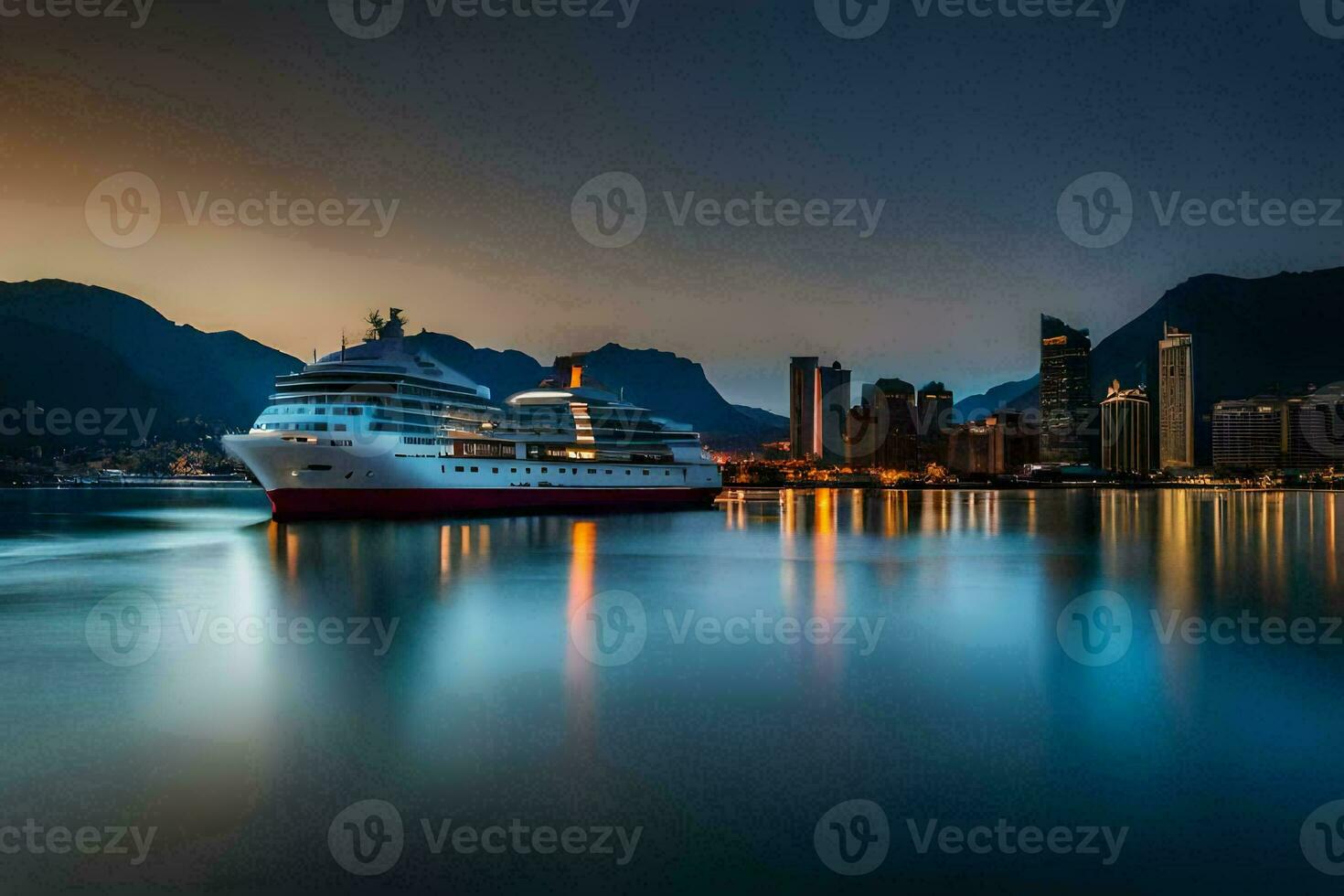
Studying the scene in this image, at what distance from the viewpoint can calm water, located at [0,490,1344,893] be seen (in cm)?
743

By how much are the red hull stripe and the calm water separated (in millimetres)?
20577

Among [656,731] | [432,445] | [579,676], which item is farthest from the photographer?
[432,445]

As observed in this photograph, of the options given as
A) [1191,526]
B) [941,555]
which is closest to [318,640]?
[941,555]

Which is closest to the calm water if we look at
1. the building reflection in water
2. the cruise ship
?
the building reflection in water

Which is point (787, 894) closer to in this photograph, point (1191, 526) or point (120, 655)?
point (120, 655)

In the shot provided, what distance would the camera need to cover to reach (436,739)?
1052cm

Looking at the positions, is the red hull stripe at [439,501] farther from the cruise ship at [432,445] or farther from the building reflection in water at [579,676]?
the building reflection in water at [579,676]

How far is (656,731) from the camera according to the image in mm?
11055

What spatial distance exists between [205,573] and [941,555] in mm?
27453

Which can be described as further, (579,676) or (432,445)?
(432,445)

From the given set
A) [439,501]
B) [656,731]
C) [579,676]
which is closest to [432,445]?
[439,501]

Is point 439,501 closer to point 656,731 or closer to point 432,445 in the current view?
point 432,445

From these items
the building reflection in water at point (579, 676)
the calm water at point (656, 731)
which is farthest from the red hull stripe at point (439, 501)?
the building reflection in water at point (579, 676)

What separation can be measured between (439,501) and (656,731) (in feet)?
136
